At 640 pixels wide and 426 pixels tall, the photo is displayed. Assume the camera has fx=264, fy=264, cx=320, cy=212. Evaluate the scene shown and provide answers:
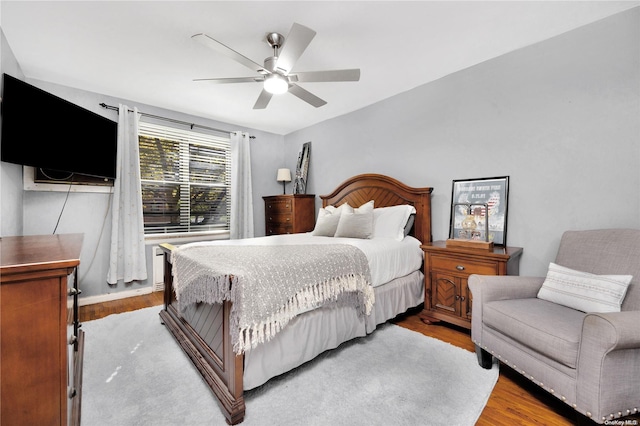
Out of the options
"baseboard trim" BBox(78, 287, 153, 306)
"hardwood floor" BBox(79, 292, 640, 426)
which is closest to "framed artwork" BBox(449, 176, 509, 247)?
"hardwood floor" BBox(79, 292, 640, 426)

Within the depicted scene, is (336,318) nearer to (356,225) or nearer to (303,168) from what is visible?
(356,225)

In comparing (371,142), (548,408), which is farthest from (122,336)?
(371,142)

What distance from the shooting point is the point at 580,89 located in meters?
2.14

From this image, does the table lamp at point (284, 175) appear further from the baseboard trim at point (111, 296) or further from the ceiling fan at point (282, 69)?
the baseboard trim at point (111, 296)

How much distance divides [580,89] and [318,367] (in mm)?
2988

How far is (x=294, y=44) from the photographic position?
1788mm

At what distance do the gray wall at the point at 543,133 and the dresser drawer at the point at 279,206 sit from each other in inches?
71.8

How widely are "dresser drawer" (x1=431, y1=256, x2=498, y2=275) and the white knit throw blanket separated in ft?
2.58

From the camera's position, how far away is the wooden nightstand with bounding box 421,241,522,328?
218 centimetres

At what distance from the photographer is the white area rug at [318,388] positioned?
1.43 metres

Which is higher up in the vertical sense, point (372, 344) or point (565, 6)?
point (565, 6)

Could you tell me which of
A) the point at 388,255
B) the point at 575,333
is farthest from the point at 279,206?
the point at 575,333

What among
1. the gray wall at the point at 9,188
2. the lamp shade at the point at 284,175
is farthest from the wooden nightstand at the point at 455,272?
the gray wall at the point at 9,188

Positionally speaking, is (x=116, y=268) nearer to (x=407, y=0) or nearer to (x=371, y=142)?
(x=371, y=142)
